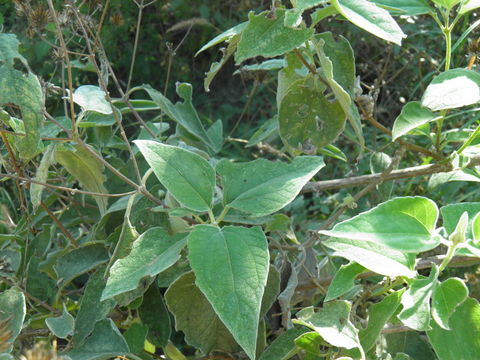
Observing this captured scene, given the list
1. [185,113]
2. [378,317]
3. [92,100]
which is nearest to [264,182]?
[378,317]

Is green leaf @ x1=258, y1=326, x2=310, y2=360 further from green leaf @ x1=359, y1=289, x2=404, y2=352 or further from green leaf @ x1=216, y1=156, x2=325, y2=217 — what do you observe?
green leaf @ x1=216, y1=156, x2=325, y2=217

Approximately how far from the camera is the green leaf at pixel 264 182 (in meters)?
0.83

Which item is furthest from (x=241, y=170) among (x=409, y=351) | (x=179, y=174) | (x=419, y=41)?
(x=419, y=41)

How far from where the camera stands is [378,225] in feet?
2.57

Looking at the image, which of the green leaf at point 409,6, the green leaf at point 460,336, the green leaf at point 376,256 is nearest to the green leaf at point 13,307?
the green leaf at point 376,256

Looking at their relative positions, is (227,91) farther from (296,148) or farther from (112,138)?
(296,148)

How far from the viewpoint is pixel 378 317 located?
86 cm

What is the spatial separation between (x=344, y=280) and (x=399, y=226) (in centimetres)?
10

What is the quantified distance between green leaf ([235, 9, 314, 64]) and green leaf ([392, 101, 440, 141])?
0.55 feet

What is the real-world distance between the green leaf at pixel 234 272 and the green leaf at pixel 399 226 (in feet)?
0.30

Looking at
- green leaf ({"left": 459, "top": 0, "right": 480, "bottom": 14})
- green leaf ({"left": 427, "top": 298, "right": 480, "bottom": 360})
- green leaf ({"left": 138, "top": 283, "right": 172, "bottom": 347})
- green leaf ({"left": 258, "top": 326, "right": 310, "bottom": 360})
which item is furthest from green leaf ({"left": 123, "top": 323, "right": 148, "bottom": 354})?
green leaf ({"left": 459, "top": 0, "right": 480, "bottom": 14})

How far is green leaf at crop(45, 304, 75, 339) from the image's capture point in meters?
0.92

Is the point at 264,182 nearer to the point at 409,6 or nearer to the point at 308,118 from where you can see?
the point at 308,118

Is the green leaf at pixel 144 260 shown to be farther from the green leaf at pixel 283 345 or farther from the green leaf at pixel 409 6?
the green leaf at pixel 409 6
